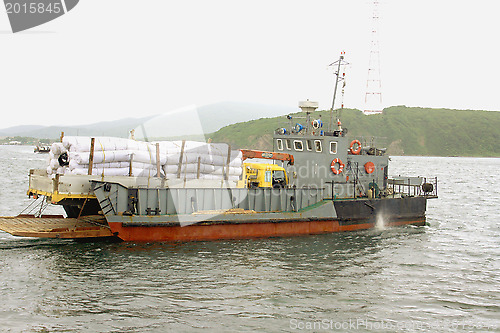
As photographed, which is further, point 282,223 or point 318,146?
point 318,146

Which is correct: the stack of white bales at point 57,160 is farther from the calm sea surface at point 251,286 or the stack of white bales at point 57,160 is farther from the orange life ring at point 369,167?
the orange life ring at point 369,167

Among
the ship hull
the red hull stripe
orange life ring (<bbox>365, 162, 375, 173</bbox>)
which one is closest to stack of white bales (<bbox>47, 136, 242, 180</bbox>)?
the ship hull

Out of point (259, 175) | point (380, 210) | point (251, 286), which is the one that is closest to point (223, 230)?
point (259, 175)

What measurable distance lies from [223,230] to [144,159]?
484 cm

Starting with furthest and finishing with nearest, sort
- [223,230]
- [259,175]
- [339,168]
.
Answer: [339,168], [259,175], [223,230]

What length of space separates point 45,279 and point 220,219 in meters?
8.06

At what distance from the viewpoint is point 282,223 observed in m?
23.5

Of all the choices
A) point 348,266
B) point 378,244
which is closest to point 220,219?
point 348,266

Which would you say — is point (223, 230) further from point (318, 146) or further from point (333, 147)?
→ point (333, 147)

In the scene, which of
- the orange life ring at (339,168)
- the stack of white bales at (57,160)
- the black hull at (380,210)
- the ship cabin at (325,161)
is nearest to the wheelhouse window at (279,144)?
the ship cabin at (325,161)

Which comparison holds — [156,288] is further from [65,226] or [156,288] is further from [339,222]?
[339,222]

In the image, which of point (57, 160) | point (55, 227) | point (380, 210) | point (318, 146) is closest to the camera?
point (57, 160)

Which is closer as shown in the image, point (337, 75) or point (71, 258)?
point (71, 258)

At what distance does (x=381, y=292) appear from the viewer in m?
16.7
